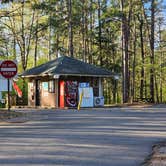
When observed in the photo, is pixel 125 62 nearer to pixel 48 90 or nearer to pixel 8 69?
pixel 48 90

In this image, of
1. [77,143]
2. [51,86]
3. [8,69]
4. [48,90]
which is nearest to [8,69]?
[8,69]

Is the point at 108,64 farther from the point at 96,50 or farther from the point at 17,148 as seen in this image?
the point at 17,148

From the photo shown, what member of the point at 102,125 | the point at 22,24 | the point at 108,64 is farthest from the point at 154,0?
the point at 102,125

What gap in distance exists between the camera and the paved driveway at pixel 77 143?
32.8 ft

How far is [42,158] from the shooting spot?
1013cm

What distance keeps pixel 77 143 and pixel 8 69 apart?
1058cm

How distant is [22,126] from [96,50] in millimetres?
49076

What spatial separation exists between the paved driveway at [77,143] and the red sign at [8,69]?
459 centimetres

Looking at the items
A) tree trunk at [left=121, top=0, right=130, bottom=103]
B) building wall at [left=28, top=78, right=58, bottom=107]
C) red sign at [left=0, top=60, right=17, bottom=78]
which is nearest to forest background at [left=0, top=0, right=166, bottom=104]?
tree trunk at [left=121, top=0, right=130, bottom=103]

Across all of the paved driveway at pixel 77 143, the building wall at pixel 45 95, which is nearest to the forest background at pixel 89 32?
the building wall at pixel 45 95

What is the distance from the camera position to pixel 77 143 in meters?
12.5

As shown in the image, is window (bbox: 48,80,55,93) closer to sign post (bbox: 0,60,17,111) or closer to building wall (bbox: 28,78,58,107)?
building wall (bbox: 28,78,58,107)

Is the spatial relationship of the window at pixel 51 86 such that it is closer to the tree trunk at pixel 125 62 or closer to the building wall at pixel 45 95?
the building wall at pixel 45 95

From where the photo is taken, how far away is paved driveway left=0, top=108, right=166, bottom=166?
998 centimetres
